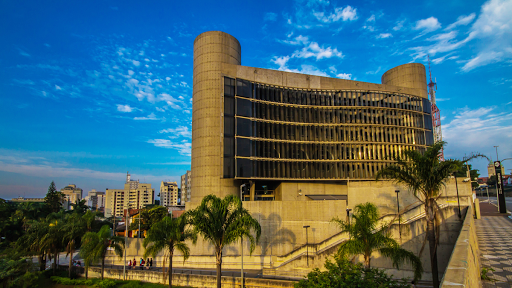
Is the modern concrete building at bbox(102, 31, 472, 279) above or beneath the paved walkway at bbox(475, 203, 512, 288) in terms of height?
above

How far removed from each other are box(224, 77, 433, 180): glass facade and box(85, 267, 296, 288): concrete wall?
61.4 feet

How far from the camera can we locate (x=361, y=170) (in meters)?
54.5

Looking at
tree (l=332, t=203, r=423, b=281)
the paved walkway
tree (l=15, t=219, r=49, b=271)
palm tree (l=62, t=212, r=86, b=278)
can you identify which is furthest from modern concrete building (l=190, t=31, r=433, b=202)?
tree (l=332, t=203, r=423, b=281)

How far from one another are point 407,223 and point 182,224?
894 inches

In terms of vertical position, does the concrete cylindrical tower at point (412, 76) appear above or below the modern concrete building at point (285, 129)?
above

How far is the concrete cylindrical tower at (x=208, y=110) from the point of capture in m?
50.6

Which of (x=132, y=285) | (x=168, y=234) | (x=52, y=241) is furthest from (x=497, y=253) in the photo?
(x=52, y=241)

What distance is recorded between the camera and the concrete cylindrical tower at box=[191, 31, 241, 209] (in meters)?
50.6

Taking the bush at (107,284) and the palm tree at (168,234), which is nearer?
the palm tree at (168,234)

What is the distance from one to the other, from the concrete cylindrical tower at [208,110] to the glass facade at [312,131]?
2438 millimetres

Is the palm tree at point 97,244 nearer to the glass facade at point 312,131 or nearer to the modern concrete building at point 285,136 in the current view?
the modern concrete building at point 285,136

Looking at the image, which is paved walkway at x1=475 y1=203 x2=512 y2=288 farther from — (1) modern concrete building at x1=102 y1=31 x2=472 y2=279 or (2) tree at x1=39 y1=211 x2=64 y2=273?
(2) tree at x1=39 y1=211 x2=64 y2=273

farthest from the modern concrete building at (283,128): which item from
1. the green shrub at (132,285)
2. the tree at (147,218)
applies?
the tree at (147,218)

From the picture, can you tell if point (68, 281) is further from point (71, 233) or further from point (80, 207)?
point (80, 207)
